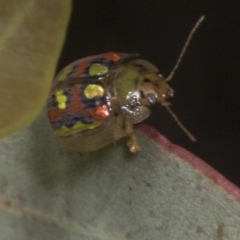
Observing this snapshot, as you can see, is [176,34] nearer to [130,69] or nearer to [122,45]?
[122,45]

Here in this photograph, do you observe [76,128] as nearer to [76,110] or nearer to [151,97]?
[76,110]

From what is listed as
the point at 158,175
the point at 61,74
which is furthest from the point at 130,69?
the point at 158,175

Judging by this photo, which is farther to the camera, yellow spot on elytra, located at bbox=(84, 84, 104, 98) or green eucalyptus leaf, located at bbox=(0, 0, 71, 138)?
yellow spot on elytra, located at bbox=(84, 84, 104, 98)

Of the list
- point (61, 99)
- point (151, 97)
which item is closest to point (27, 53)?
point (61, 99)

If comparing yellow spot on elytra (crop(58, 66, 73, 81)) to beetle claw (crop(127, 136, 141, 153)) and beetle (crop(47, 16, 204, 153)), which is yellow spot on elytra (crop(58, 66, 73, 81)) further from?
beetle claw (crop(127, 136, 141, 153))

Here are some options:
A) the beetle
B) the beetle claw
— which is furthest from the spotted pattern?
the beetle claw

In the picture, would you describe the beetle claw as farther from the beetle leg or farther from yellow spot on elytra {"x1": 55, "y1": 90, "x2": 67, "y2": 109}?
yellow spot on elytra {"x1": 55, "y1": 90, "x2": 67, "y2": 109}

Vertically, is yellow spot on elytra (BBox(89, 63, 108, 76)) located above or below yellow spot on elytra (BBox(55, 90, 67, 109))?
above
